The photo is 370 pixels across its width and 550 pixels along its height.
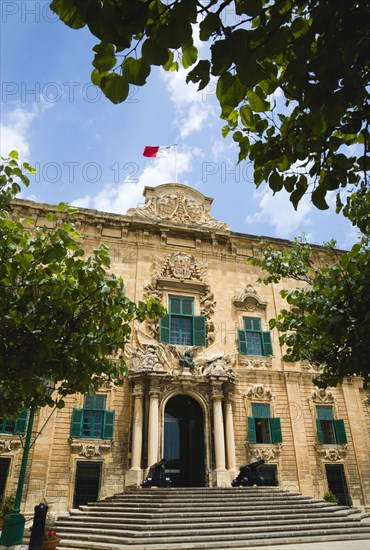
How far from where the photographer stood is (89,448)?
14.7 m

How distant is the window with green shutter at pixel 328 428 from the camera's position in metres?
17.2

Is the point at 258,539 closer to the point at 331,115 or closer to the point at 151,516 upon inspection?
the point at 151,516

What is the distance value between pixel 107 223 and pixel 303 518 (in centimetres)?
1412

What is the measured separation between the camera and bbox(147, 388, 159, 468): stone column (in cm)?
1467

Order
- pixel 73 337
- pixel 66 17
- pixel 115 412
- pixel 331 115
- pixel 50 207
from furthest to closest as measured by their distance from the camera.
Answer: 1. pixel 50 207
2. pixel 115 412
3. pixel 73 337
4. pixel 331 115
5. pixel 66 17

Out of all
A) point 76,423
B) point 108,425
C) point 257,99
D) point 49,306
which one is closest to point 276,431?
point 108,425

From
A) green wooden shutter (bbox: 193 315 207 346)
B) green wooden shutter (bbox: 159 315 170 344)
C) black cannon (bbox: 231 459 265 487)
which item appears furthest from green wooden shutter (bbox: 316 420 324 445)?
green wooden shutter (bbox: 159 315 170 344)

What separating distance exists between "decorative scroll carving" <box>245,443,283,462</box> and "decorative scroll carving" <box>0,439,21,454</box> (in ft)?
28.8

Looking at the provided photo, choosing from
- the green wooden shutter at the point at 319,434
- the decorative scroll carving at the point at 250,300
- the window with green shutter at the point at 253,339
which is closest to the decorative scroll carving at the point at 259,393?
the window with green shutter at the point at 253,339

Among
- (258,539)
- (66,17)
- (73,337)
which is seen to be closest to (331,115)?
(66,17)

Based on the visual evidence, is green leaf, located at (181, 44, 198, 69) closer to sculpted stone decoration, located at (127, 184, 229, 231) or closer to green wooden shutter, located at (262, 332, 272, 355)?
green wooden shutter, located at (262, 332, 272, 355)

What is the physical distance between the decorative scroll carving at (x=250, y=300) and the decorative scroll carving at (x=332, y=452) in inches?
254

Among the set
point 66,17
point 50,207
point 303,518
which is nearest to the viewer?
point 66,17

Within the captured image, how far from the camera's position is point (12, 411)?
8.53 m
